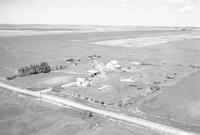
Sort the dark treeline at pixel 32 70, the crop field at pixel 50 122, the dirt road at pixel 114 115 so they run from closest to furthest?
the dirt road at pixel 114 115 → the crop field at pixel 50 122 → the dark treeline at pixel 32 70

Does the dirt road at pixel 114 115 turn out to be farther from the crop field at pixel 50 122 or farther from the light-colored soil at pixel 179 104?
the light-colored soil at pixel 179 104

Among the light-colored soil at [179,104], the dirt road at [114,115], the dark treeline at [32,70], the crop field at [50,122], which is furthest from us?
the dark treeline at [32,70]

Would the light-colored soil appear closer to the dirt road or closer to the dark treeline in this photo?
the dirt road

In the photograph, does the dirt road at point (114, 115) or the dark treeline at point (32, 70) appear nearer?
the dirt road at point (114, 115)

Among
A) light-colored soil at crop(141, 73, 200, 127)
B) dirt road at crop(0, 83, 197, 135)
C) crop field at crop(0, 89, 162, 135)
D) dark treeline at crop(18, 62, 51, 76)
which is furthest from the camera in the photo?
dark treeline at crop(18, 62, 51, 76)

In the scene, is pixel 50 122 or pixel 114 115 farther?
pixel 114 115

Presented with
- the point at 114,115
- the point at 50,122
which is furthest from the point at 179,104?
the point at 50,122

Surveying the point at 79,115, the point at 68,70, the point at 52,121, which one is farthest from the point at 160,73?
the point at 52,121

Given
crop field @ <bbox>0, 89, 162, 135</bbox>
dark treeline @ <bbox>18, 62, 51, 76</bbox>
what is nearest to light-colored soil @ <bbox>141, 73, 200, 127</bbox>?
crop field @ <bbox>0, 89, 162, 135</bbox>

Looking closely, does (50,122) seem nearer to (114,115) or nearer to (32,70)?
(114,115)

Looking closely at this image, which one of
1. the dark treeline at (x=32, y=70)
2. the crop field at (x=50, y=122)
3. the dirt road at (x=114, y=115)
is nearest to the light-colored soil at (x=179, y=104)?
the dirt road at (x=114, y=115)

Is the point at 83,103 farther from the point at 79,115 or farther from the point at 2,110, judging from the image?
the point at 2,110
